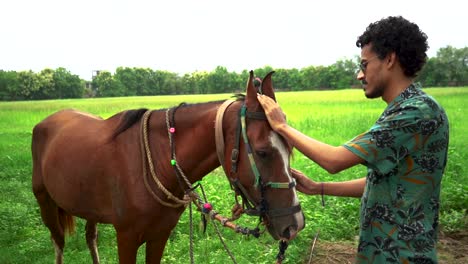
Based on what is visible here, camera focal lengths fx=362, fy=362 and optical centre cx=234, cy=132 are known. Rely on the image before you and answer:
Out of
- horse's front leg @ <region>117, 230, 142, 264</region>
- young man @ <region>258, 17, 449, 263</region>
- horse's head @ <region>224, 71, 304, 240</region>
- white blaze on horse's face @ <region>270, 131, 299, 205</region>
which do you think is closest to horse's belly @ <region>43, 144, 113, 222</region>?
horse's front leg @ <region>117, 230, 142, 264</region>

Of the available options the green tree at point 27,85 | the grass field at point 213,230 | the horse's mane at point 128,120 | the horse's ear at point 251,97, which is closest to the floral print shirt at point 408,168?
the horse's ear at point 251,97

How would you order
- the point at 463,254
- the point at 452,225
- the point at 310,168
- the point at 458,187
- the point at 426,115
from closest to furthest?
the point at 426,115, the point at 463,254, the point at 452,225, the point at 458,187, the point at 310,168

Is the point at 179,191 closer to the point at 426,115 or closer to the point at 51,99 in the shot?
the point at 426,115

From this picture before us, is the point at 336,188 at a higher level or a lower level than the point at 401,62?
lower

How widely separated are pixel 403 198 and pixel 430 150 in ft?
0.81

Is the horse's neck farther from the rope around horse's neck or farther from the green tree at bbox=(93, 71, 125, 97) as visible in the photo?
the green tree at bbox=(93, 71, 125, 97)

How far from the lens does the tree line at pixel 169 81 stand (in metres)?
27.1

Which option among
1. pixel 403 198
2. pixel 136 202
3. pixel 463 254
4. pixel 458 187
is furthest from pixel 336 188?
pixel 458 187

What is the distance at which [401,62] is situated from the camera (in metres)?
1.66

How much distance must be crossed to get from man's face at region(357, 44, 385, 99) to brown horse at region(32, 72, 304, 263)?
0.57 meters

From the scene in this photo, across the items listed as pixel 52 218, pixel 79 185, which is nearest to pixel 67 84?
pixel 52 218

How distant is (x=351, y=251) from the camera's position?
4.48 m

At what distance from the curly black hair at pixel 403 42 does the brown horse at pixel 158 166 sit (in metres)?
0.71

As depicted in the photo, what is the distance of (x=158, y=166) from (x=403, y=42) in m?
1.78
